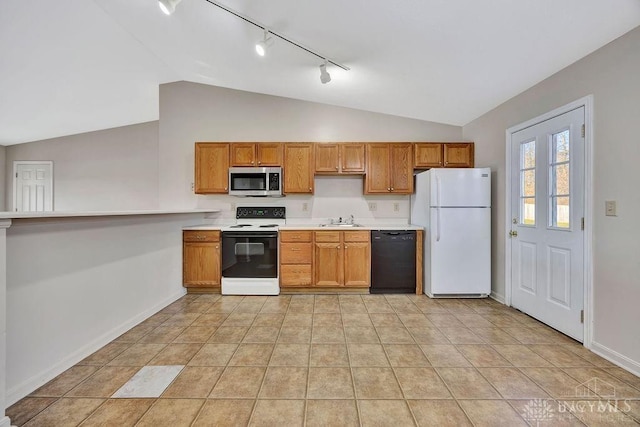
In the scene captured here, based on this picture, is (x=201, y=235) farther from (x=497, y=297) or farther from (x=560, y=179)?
(x=560, y=179)

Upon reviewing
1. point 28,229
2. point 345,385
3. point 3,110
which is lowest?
point 345,385

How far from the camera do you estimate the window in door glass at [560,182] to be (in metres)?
2.40

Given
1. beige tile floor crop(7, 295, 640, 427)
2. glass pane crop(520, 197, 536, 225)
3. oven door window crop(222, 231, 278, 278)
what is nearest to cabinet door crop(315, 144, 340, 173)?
oven door window crop(222, 231, 278, 278)

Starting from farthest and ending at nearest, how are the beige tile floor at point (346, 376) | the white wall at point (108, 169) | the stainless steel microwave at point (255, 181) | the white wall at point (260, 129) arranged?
the white wall at point (108, 169) → the white wall at point (260, 129) → the stainless steel microwave at point (255, 181) → the beige tile floor at point (346, 376)

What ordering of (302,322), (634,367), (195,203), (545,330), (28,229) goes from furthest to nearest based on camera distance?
1. (195,203)
2. (302,322)
3. (545,330)
4. (634,367)
5. (28,229)

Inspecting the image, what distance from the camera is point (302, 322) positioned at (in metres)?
2.73

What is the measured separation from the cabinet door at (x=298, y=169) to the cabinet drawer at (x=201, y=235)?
1.12 m

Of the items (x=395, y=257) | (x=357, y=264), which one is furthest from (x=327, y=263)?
(x=395, y=257)

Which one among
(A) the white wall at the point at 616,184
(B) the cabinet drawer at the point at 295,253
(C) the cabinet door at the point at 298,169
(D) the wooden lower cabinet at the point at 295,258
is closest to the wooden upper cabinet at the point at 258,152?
(C) the cabinet door at the point at 298,169

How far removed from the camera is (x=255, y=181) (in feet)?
12.4

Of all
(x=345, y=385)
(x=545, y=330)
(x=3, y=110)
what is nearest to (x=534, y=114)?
(x=545, y=330)

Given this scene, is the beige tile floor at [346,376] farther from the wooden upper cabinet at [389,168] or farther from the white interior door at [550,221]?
the wooden upper cabinet at [389,168]

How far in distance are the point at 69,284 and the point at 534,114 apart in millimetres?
4309

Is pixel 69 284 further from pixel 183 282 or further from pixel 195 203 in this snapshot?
pixel 195 203
